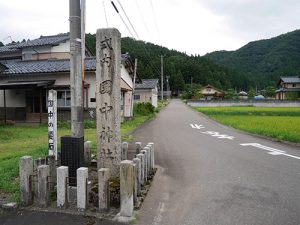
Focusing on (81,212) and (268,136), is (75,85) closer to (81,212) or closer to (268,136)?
(81,212)

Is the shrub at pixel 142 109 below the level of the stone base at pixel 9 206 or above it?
above

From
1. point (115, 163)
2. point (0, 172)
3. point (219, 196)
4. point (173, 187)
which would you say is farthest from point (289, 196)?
point (0, 172)

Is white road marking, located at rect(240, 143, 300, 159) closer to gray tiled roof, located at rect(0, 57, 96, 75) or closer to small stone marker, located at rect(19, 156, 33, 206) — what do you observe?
small stone marker, located at rect(19, 156, 33, 206)

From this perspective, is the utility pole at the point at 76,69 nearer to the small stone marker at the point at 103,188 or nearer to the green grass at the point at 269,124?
the small stone marker at the point at 103,188

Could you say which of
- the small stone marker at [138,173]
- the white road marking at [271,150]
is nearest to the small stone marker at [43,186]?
→ the small stone marker at [138,173]

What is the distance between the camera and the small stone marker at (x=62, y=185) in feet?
17.2

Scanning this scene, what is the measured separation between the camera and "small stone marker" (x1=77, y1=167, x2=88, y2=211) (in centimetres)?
515

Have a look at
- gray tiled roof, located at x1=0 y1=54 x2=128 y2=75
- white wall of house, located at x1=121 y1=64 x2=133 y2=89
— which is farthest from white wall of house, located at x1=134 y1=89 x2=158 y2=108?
gray tiled roof, located at x1=0 y1=54 x2=128 y2=75

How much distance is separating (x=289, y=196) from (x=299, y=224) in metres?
1.38

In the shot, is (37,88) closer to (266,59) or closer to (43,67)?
(43,67)

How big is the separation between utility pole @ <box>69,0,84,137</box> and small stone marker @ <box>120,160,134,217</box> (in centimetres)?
202

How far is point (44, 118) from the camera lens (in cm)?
2244


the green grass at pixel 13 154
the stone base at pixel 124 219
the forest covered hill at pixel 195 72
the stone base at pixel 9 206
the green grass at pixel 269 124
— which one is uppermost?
the forest covered hill at pixel 195 72

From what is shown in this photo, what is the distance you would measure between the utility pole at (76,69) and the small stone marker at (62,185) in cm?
156
